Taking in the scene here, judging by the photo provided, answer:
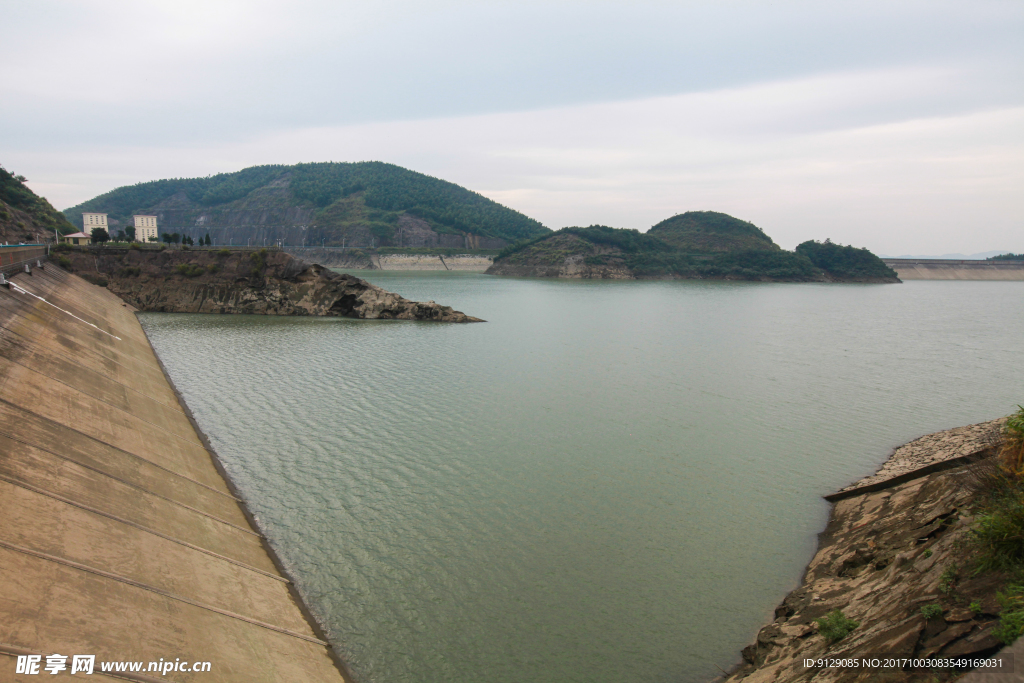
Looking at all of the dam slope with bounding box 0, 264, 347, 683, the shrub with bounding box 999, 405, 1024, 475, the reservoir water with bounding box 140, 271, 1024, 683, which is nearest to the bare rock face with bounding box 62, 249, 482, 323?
the reservoir water with bounding box 140, 271, 1024, 683

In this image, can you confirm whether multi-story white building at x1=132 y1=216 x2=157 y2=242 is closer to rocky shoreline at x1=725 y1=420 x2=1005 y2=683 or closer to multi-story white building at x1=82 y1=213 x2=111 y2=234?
multi-story white building at x1=82 y1=213 x2=111 y2=234

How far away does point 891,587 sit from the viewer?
839 centimetres

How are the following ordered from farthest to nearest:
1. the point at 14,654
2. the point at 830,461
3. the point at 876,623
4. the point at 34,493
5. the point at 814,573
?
1. the point at 830,461
2. the point at 814,573
3. the point at 34,493
4. the point at 876,623
5. the point at 14,654

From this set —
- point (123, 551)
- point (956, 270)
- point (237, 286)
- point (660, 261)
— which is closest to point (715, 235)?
point (660, 261)

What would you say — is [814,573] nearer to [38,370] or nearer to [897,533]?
[897,533]

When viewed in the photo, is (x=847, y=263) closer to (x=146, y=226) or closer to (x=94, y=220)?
(x=146, y=226)

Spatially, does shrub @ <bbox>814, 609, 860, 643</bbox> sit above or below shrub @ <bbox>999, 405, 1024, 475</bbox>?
below

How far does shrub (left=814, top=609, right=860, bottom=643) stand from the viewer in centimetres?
787

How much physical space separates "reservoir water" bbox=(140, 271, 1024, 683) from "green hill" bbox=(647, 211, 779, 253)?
142206mm

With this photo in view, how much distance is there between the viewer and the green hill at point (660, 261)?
142500 millimetres

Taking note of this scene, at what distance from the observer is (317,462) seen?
53.3 ft

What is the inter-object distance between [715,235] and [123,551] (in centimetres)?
19112

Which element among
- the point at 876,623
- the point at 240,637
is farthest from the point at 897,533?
the point at 240,637

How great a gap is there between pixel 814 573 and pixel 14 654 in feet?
42.1
